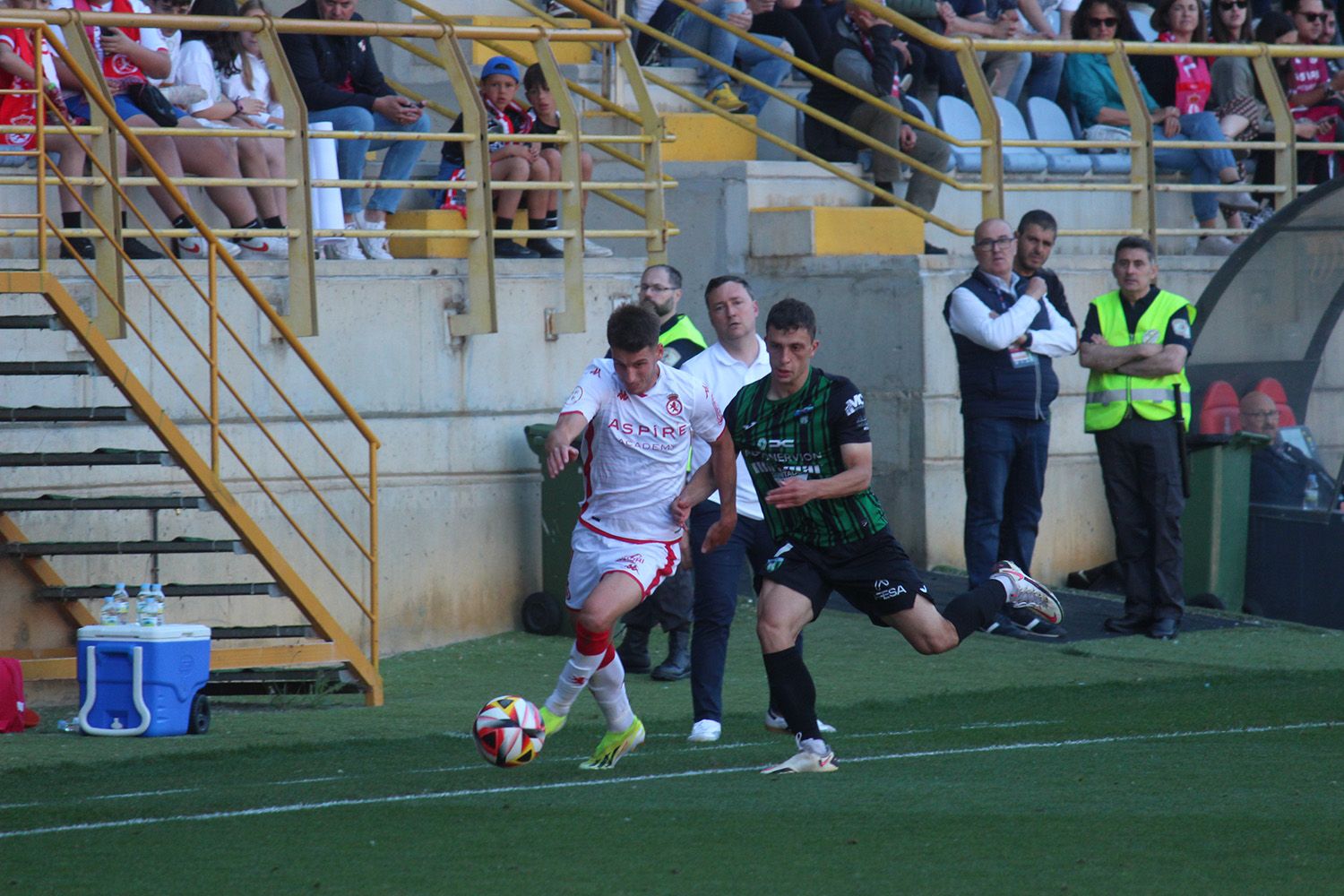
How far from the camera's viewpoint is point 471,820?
7.21m

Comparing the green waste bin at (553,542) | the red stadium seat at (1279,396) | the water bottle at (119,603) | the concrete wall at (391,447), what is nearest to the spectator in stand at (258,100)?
the concrete wall at (391,447)

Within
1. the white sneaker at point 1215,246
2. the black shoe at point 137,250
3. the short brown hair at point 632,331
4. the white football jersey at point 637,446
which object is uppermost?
the white sneaker at point 1215,246

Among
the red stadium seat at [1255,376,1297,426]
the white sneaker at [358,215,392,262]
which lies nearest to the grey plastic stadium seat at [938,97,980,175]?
the red stadium seat at [1255,376,1297,426]

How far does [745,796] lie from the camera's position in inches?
300

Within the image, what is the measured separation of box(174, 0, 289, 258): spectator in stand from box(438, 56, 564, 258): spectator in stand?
1375 mm

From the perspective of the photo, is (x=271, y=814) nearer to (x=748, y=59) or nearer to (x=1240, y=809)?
(x=1240, y=809)

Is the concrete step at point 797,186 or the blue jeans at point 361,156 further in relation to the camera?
the concrete step at point 797,186

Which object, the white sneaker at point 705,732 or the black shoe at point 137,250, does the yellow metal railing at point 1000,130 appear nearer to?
the black shoe at point 137,250

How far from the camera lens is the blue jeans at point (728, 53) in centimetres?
1723

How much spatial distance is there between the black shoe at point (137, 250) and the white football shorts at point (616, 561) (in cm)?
429

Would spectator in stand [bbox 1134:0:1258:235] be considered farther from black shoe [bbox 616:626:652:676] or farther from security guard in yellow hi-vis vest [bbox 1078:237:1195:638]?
black shoe [bbox 616:626:652:676]

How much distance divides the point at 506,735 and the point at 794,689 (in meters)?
1.16

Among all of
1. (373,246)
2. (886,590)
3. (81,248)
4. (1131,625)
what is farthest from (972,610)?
(373,246)

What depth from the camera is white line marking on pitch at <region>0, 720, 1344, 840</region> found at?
7.35 metres
